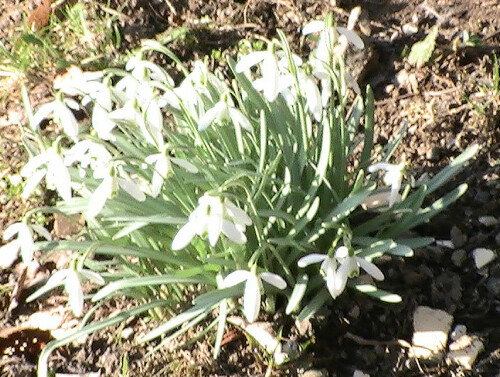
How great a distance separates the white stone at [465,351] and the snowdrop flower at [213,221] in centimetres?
74

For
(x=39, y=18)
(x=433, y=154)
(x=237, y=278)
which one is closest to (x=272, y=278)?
(x=237, y=278)

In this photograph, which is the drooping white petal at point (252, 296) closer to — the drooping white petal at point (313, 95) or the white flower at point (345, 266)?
the white flower at point (345, 266)

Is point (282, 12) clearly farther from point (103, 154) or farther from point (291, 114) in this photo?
point (103, 154)

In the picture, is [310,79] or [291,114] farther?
[291,114]

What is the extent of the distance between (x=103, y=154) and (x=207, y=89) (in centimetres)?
39

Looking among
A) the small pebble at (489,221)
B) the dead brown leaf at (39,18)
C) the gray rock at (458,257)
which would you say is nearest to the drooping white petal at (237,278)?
the gray rock at (458,257)

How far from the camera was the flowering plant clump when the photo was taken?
176 centimetres

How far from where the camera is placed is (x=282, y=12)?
10.0 feet

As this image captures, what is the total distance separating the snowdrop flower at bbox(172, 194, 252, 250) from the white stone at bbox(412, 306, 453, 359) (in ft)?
2.27

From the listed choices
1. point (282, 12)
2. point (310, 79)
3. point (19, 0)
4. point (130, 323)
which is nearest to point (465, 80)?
point (282, 12)

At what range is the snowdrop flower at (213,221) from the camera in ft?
4.98

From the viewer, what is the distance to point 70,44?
307 centimetres

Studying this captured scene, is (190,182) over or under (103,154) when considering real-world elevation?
under

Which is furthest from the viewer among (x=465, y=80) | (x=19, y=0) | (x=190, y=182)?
(x=19, y=0)
